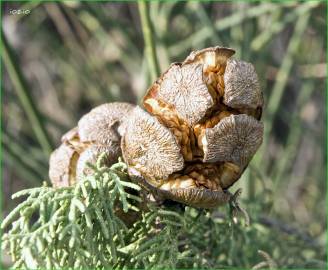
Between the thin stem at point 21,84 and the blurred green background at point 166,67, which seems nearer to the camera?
the thin stem at point 21,84

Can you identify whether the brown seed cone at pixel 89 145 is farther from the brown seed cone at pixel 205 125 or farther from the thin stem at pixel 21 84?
the thin stem at pixel 21 84

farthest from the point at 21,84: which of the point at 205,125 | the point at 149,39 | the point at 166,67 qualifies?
the point at 205,125

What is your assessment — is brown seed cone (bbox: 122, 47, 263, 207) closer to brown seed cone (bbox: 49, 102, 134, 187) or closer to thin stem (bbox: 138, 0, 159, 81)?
brown seed cone (bbox: 49, 102, 134, 187)

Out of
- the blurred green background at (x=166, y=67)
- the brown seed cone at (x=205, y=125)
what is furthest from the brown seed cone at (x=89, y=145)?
the blurred green background at (x=166, y=67)

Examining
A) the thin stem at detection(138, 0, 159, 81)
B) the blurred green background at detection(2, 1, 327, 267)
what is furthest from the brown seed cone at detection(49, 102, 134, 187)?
the blurred green background at detection(2, 1, 327, 267)

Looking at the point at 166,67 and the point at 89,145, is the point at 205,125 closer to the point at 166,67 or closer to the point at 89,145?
the point at 89,145

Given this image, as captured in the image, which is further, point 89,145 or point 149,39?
point 149,39

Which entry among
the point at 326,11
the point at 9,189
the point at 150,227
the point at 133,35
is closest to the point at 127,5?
the point at 133,35

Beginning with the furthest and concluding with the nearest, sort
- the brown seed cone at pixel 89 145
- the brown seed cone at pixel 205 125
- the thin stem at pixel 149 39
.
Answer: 1. the thin stem at pixel 149 39
2. the brown seed cone at pixel 89 145
3. the brown seed cone at pixel 205 125
